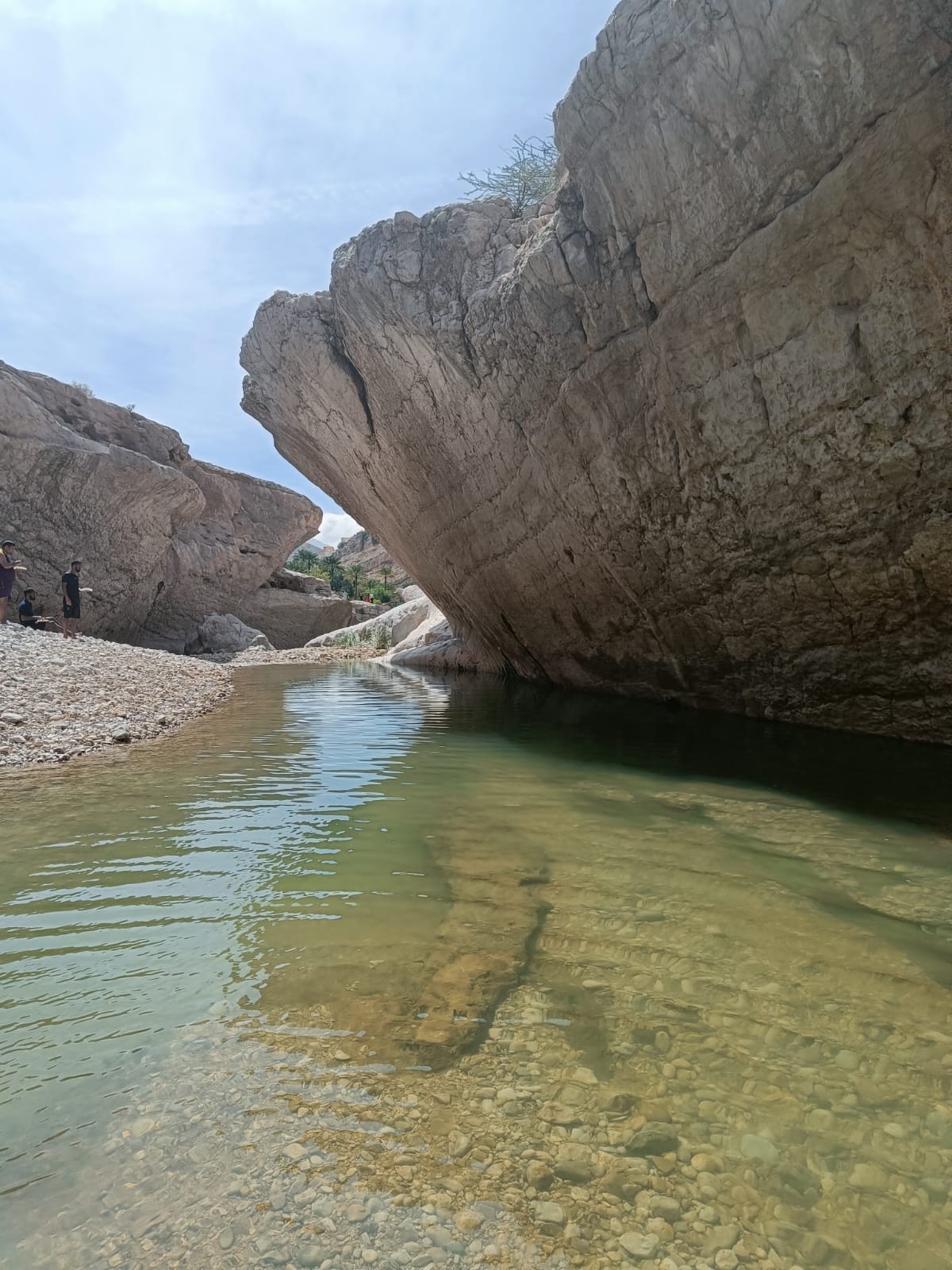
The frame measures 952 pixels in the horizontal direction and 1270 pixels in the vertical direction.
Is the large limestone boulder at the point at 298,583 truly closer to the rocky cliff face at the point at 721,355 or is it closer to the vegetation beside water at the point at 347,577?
the vegetation beside water at the point at 347,577

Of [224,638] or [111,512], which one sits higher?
[111,512]

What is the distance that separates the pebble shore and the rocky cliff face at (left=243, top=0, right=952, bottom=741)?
5.44m

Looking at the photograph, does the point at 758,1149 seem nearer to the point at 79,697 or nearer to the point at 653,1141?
the point at 653,1141

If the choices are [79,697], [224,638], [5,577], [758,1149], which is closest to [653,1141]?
[758,1149]

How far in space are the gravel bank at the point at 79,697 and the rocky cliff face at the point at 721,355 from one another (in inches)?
213

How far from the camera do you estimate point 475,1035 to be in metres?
2.06

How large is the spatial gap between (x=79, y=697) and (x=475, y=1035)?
297 inches

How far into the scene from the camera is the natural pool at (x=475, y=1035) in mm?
1428

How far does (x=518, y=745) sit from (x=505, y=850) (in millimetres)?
3415

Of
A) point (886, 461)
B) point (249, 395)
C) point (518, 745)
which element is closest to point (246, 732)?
point (518, 745)

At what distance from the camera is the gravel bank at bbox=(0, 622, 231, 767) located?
20.3 feet

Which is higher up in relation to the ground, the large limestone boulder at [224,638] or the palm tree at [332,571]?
the palm tree at [332,571]

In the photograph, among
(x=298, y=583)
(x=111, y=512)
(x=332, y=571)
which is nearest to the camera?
(x=111, y=512)

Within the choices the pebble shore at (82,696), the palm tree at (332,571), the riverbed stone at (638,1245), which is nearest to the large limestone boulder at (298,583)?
the palm tree at (332,571)
